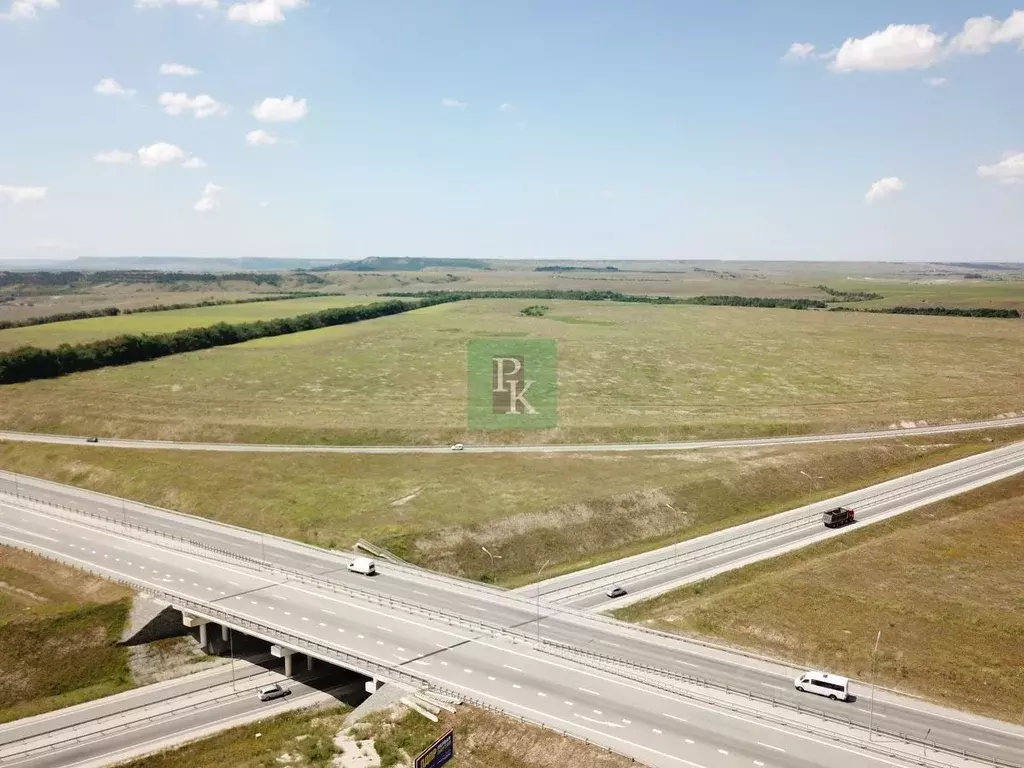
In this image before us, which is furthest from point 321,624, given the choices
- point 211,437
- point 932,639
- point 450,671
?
point 211,437

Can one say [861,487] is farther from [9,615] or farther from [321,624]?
[9,615]

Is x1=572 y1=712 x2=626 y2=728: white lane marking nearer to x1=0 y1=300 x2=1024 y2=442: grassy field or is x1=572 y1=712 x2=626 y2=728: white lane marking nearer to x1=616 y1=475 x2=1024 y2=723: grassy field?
x1=616 y1=475 x2=1024 y2=723: grassy field

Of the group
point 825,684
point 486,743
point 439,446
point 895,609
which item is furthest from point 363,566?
point 895,609

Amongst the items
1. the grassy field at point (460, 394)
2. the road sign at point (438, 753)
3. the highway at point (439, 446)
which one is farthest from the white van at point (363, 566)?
the grassy field at point (460, 394)

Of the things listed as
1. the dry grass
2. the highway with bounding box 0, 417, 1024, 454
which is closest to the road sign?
the dry grass

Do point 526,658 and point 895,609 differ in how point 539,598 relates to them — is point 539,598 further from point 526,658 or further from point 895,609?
point 895,609

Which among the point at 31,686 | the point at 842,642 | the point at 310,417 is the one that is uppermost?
the point at 310,417

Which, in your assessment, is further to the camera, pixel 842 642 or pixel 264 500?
pixel 264 500
